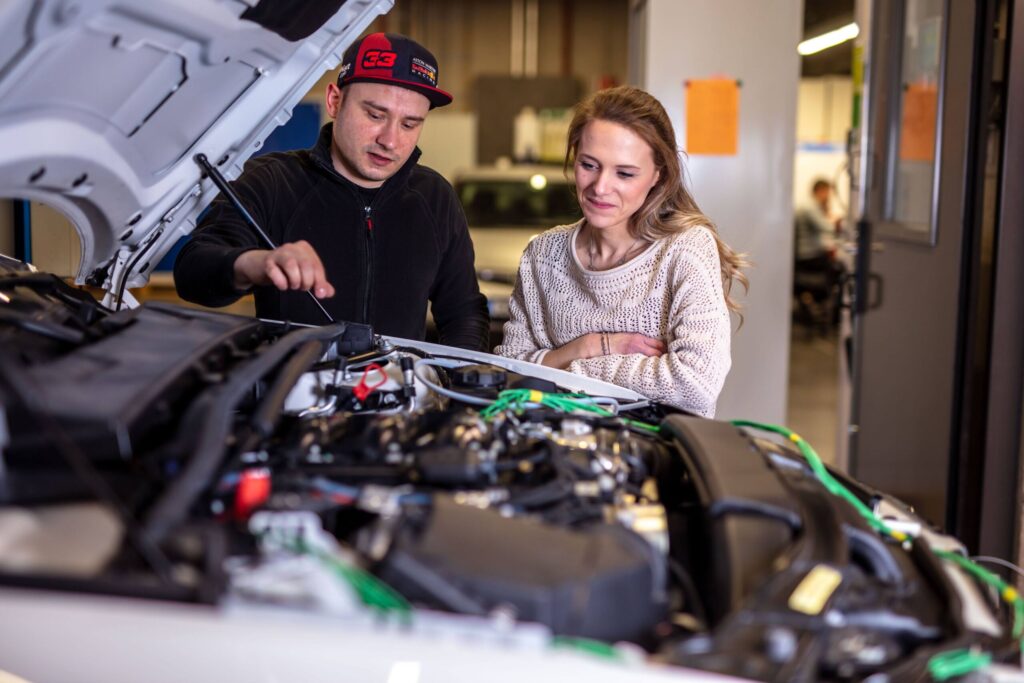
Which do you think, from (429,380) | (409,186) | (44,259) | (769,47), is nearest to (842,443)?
(769,47)

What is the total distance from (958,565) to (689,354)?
0.76 metres

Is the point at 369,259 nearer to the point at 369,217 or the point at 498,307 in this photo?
the point at 369,217

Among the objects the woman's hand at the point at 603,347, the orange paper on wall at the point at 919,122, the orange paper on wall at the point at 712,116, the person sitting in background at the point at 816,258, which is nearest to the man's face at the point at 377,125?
the woman's hand at the point at 603,347

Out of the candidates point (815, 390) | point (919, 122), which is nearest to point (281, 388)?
point (919, 122)

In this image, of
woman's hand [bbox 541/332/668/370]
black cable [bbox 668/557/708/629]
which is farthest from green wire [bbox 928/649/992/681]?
woman's hand [bbox 541/332/668/370]

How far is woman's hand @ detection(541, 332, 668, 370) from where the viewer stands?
2.21 m

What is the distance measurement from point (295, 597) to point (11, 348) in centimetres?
71

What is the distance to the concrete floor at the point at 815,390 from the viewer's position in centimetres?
586

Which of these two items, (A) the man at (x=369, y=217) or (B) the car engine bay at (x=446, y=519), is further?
(A) the man at (x=369, y=217)

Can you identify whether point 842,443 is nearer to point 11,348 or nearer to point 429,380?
point 429,380

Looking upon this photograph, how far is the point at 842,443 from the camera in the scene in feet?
14.0

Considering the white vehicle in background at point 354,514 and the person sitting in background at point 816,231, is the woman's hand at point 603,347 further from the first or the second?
the person sitting in background at point 816,231

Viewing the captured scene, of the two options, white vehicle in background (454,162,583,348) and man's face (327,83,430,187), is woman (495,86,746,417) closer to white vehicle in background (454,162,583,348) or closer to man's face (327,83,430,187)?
man's face (327,83,430,187)

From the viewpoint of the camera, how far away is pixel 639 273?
2242mm
